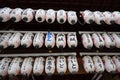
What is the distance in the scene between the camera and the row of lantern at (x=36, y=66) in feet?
9.37

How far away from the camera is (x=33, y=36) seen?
10.3 ft

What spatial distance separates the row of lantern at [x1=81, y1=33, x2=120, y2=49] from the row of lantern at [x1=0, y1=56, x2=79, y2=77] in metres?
0.46

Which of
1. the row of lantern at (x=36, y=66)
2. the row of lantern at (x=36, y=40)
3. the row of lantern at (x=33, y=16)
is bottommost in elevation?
the row of lantern at (x=36, y=66)

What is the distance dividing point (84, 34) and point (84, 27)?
2.50 ft

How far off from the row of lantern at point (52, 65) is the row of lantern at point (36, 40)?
325 mm

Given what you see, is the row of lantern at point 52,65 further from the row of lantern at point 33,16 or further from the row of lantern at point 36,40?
the row of lantern at point 33,16

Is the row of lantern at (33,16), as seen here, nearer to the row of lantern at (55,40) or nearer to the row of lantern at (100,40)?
the row of lantern at (55,40)

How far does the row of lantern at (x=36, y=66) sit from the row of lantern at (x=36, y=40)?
318 millimetres


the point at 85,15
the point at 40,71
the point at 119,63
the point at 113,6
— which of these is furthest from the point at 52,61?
the point at 113,6

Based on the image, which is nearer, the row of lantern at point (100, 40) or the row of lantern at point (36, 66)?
the row of lantern at point (36, 66)

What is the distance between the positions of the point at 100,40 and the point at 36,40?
1300 millimetres

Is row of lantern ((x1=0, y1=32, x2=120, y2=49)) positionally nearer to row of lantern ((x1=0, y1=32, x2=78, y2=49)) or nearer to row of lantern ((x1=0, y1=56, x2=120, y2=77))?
row of lantern ((x1=0, y1=32, x2=78, y2=49))

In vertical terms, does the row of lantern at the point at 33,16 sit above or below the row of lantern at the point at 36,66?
above

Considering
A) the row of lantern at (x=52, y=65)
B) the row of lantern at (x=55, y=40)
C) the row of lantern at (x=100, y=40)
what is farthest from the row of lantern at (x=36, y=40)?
the row of lantern at (x=52, y=65)
